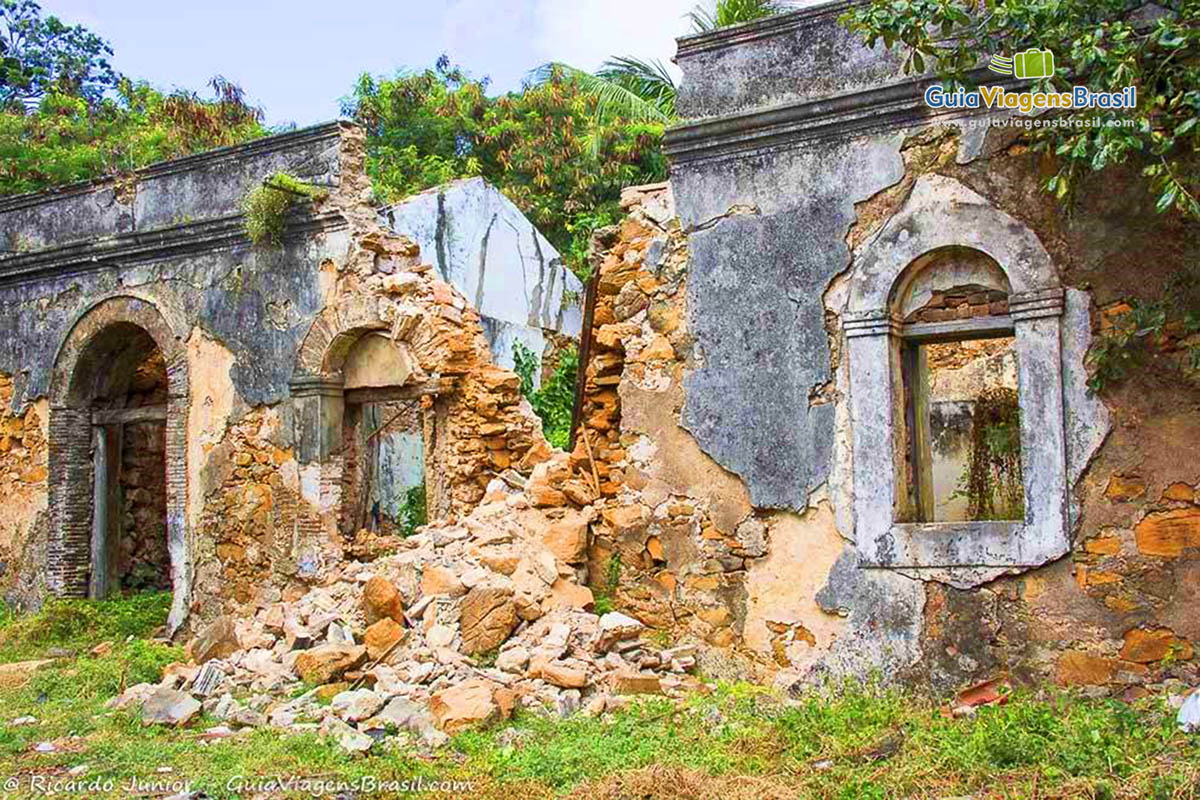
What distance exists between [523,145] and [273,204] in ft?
35.7

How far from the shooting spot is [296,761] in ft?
22.4

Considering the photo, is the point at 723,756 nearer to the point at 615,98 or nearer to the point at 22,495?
the point at 22,495

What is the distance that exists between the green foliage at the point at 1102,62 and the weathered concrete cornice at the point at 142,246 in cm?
561

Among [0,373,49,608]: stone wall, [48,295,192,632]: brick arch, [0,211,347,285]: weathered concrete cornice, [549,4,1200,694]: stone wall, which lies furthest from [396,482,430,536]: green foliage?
[549,4,1200,694]: stone wall

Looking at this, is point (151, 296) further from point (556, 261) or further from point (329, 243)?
point (556, 261)

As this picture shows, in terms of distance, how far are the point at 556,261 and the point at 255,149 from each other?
5.03 meters

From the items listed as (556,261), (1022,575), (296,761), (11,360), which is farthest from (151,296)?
(1022,575)

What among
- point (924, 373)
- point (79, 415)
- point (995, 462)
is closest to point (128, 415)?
point (79, 415)

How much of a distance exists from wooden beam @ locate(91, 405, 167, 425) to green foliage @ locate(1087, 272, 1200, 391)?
8.97 m

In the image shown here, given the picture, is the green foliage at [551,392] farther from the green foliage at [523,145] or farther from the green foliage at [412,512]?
the green foliage at [523,145]

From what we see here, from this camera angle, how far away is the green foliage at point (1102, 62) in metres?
6.36

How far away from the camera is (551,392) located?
14.6m

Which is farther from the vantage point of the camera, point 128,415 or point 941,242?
point 128,415

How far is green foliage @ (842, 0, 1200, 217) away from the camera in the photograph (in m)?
6.36
